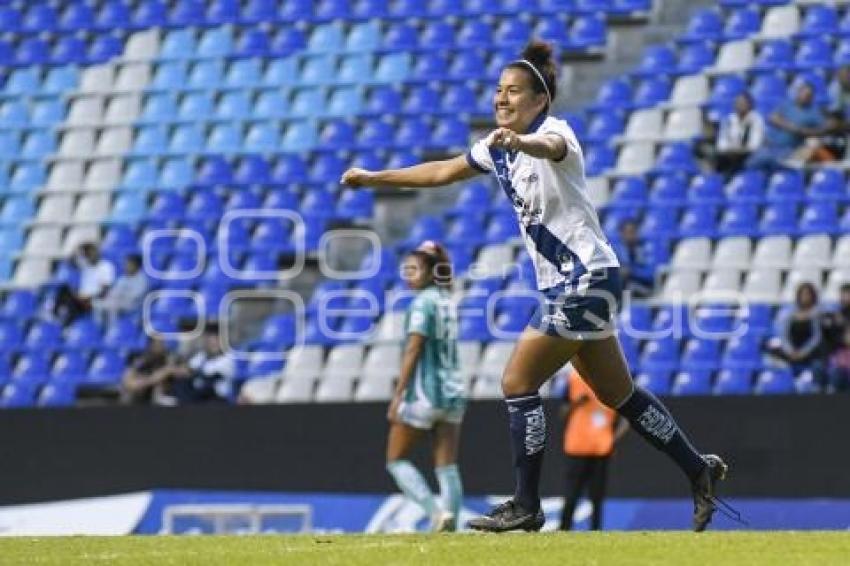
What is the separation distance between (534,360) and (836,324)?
7273 mm

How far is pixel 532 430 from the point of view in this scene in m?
Result: 9.22

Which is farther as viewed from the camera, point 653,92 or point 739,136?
point 653,92

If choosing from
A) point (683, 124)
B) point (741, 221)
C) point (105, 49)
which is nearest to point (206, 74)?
point (105, 49)

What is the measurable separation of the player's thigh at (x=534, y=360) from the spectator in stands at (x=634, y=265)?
8.18 metres

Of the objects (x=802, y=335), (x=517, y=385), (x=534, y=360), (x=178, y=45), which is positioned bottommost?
(x=802, y=335)

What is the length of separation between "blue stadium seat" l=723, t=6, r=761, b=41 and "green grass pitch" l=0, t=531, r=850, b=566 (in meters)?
10.9

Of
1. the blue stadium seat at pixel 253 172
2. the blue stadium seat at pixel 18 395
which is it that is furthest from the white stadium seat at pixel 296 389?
the blue stadium seat at pixel 253 172

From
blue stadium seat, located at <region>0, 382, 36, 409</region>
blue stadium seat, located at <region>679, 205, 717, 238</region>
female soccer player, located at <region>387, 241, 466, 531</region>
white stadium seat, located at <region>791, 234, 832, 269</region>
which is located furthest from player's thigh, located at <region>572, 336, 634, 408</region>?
blue stadium seat, located at <region>0, 382, 36, 409</region>

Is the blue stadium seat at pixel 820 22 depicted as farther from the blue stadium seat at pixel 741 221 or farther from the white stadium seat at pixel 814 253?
the white stadium seat at pixel 814 253

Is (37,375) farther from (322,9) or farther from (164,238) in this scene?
(322,9)

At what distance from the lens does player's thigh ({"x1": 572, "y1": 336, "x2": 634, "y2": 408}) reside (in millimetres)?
9109

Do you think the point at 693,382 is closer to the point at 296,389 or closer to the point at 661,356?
the point at 661,356

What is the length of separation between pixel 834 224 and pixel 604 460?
382 cm

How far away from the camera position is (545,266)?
905 cm
